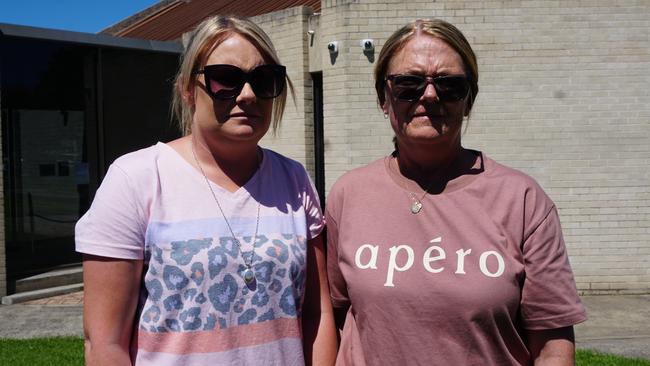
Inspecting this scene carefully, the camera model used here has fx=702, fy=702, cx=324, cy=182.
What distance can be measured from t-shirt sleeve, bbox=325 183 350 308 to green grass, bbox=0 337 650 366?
4081mm

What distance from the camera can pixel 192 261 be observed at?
201cm

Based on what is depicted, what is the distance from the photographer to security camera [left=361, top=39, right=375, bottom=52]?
8.60 metres

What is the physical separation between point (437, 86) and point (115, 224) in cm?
102

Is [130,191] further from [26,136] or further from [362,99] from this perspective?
[26,136]

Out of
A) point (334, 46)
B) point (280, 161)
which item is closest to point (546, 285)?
point (280, 161)

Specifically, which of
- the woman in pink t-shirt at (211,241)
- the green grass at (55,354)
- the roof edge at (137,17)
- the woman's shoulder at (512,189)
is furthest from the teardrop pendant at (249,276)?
the roof edge at (137,17)

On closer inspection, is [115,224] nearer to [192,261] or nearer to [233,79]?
[192,261]

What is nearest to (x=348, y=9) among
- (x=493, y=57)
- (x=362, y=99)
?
(x=362, y=99)

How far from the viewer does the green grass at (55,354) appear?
18.9 feet

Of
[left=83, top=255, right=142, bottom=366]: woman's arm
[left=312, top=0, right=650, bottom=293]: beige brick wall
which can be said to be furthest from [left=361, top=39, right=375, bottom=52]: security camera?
[left=83, top=255, right=142, bottom=366]: woman's arm

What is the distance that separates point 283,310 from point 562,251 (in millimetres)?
840

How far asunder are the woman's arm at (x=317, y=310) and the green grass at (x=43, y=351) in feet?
13.6

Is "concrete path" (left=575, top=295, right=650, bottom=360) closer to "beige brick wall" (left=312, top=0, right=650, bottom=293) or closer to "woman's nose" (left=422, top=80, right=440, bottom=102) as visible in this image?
"beige brick wall" (left=312, top=0, right=650, bottom=293)

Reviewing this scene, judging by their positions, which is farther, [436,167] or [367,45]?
[367,45]
